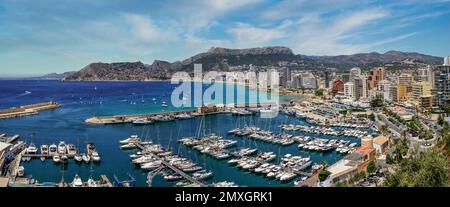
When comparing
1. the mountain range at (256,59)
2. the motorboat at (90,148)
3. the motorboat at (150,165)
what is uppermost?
the mountain range at (256,59)

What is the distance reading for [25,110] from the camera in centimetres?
1170

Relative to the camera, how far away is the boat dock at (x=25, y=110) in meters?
11.1

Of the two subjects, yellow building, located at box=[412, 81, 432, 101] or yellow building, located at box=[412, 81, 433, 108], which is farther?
yellow building, located at box=[412, 81, 432, 101]

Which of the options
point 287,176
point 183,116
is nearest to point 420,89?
point 183,116

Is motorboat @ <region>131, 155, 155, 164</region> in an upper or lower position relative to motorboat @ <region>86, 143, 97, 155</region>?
lower

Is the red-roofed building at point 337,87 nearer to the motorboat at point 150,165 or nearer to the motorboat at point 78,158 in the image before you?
the motorboat at point 150,165

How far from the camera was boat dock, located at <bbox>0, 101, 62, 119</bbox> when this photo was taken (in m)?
11.1

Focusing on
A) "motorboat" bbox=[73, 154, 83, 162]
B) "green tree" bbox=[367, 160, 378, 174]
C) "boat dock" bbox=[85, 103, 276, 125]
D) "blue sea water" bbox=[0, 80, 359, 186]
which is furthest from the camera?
"boat dock" bbox=[85, 103, 276, 125]

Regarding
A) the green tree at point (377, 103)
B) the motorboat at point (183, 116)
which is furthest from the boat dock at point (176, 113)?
the green tree at point (377, 103)

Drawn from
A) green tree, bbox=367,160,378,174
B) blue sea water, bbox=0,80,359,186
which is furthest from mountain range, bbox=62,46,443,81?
blue sea water, bbox=0,80,359,186

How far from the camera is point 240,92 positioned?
52.9ft

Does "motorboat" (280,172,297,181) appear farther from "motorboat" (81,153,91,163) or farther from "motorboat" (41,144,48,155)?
"motorboat" (41,144,48,155)
